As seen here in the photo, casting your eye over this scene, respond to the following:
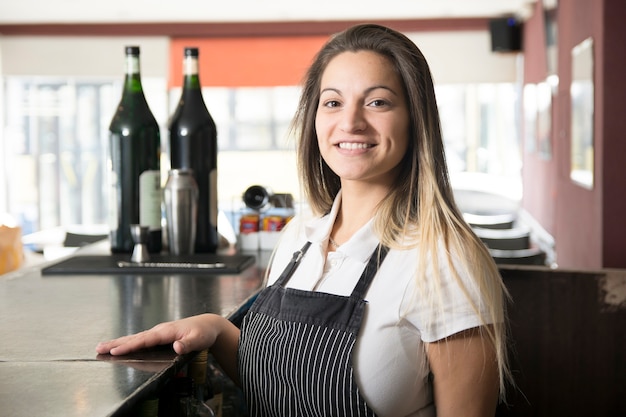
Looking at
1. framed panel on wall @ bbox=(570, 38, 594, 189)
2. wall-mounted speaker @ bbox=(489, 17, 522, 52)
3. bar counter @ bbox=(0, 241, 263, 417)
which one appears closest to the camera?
bar counter @ bbox=(0, 241, 263, 417)

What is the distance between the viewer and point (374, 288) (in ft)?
4.62

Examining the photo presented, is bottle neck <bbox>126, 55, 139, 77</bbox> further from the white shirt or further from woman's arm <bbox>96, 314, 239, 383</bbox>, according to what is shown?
the white shirt

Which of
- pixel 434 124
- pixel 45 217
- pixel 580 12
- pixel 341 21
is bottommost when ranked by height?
pixel 45 217

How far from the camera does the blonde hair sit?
1.34 metres

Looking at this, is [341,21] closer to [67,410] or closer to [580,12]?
[580,12]

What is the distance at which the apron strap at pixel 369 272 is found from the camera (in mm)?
1412

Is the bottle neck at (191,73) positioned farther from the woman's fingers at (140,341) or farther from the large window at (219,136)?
the large window at (219,136)

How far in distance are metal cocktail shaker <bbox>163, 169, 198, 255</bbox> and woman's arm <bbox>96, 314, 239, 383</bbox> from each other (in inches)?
33.7

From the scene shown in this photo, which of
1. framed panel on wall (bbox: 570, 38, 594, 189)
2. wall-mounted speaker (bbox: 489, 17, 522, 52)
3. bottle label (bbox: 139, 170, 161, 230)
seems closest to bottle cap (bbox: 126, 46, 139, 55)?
→ bottle label (bbox: 139, 170, 161, 230)

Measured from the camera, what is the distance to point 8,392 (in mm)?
1063

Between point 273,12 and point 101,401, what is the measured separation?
8.26 metres

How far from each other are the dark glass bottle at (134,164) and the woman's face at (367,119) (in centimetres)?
105

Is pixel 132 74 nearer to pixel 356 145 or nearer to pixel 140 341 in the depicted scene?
pixel 356 145

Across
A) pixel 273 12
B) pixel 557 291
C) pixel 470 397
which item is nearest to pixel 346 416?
pixel 470 397
